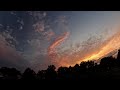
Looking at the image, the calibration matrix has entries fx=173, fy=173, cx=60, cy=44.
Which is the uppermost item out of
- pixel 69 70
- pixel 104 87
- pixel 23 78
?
pixel 69 70

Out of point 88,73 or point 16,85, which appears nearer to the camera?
point 16,85

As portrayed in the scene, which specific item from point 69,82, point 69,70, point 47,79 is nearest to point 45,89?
point 47,79
